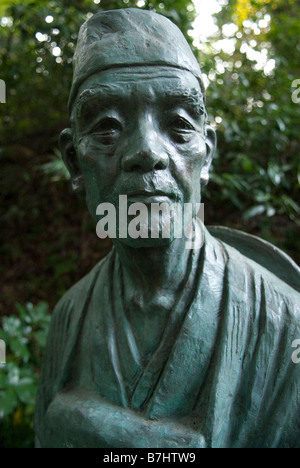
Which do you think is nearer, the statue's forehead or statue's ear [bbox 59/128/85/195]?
the statue's forehead

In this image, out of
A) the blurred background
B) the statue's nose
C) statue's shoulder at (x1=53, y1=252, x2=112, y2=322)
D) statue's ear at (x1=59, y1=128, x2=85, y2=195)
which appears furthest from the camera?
the blurred background

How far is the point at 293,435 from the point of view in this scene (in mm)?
1045

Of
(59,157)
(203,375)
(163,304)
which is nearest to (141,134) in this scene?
(163,304)

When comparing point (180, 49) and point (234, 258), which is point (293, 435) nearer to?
point (234, 258)

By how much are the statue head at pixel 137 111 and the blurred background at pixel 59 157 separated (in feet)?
3.62

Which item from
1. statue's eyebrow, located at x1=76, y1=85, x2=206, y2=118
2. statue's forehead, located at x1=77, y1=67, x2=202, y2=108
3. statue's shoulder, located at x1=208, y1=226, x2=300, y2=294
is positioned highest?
statue's forehead, located at x1=77, y1=67, x2=202, y2=108

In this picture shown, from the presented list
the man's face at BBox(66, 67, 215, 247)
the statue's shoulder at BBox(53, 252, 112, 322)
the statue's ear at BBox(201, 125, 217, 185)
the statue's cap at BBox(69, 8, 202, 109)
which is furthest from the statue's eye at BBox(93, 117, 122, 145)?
the statue's shoulder at BBox(53, 252, 112, 322)

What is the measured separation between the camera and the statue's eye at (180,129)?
3.46 feet

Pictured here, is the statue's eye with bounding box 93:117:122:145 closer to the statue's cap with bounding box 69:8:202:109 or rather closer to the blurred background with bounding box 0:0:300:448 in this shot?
the statue's cap with bounding box 69:8:202:109

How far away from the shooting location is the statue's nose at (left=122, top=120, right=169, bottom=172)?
97 cm

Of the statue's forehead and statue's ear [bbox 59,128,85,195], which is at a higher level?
the statue's forehead

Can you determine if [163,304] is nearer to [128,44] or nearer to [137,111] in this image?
[137,111]

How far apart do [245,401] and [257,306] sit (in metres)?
0.23
